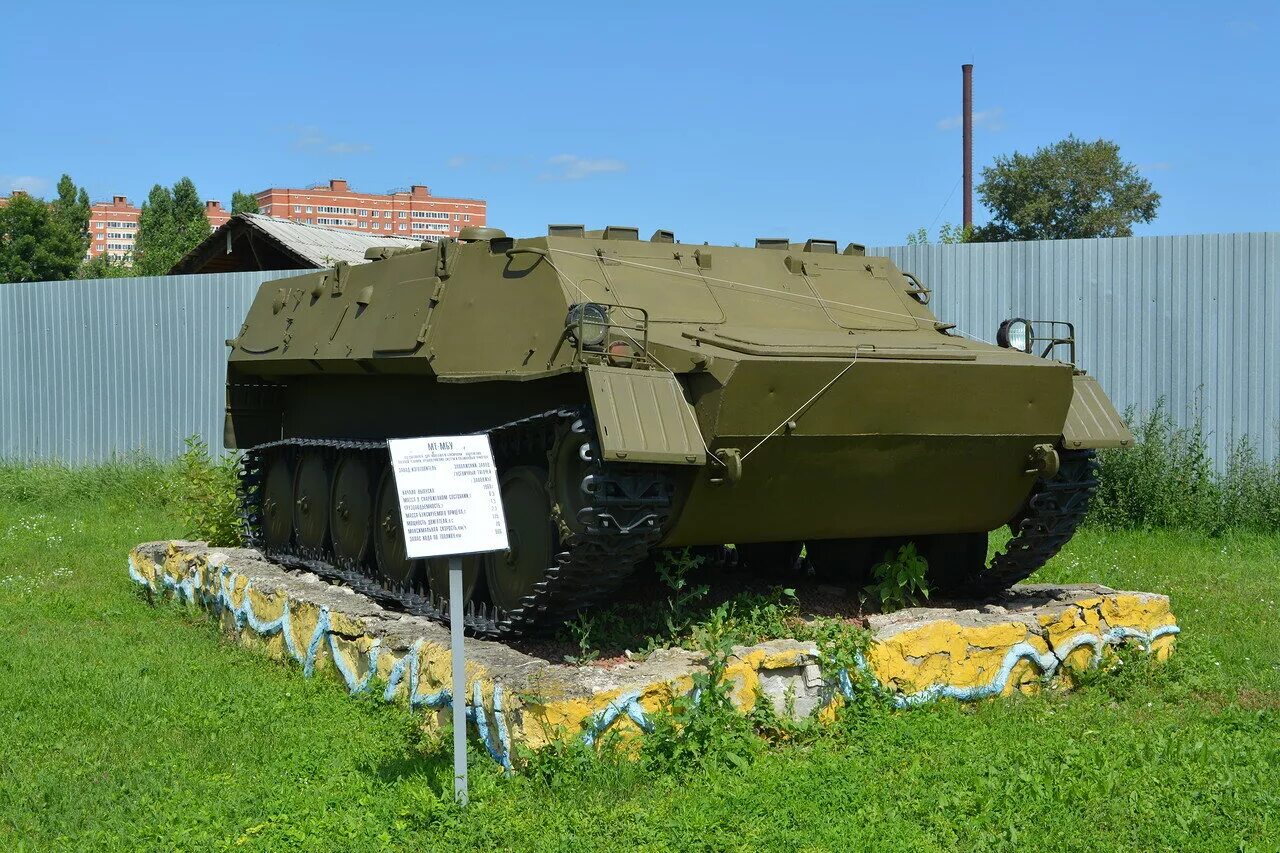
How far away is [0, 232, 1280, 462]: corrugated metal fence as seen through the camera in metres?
12.7

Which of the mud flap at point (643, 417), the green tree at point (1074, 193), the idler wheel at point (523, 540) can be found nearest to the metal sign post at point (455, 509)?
the mud flap at point (643, 417)

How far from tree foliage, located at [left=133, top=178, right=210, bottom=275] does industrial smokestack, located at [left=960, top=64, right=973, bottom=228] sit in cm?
2399

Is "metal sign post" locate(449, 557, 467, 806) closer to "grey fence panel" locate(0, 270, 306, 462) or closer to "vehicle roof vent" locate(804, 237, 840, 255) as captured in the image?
"vehicle roof vent" locate(804, 237, 840, 255)

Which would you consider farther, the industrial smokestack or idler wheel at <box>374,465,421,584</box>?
the industrial smokestack

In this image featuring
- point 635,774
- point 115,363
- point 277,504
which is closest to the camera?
point 635,774

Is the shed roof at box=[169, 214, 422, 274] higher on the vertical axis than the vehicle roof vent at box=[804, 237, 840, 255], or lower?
higher

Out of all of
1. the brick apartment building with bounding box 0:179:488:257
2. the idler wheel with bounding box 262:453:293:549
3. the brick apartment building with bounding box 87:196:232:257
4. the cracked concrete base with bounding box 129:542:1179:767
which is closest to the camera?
the cracked concrete base with bounding box 129:542:1179:767

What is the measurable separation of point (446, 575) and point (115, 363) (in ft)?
34.5

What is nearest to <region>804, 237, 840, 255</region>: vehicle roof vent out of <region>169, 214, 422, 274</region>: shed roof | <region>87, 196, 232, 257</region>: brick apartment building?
<region>169, 214, 422, 274</region>: shed roof

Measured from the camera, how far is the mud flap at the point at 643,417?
6332 mm

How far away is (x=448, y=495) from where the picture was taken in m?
5.66

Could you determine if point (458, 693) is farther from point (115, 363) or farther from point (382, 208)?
point (382, 208)

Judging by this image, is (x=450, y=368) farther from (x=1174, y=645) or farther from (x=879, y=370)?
(x=1174, y=645)

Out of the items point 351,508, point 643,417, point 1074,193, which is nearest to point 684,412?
point 643,417
